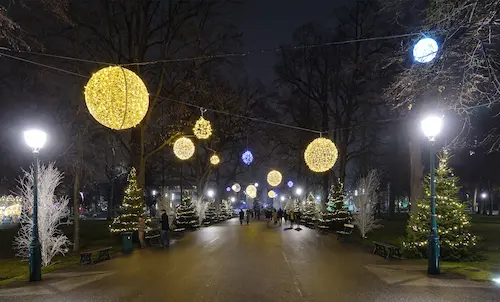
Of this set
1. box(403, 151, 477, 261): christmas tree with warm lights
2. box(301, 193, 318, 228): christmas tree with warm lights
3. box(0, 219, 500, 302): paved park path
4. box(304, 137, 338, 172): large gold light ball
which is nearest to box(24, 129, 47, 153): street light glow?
box(0, 219, 500, 302): paved park path

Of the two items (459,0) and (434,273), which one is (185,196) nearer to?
(434,273)

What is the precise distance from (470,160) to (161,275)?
49.4 m

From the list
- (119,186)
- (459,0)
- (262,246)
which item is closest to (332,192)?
(262,246)

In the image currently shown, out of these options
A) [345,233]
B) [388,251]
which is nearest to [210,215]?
[345,233]

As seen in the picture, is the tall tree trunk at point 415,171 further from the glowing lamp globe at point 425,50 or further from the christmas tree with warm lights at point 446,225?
the glowing lamp globe at point 425,50

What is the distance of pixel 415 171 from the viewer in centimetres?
2173

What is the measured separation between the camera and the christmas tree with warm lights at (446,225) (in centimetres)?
1653

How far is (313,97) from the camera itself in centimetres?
3734

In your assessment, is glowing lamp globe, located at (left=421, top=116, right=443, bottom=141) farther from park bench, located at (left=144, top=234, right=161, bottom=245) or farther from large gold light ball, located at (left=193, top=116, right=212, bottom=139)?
park bench, located at (left=144, top=234, right=161, bottom=245)

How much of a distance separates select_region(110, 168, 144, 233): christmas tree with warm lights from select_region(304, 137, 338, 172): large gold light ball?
9.46 meters

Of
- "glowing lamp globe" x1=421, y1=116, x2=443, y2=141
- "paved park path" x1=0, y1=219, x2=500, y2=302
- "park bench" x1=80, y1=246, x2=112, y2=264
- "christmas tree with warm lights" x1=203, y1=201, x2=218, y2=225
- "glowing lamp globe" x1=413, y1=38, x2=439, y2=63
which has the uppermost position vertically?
"glowing lamp globe" x1=413, y1=38, x2=439, y2=63

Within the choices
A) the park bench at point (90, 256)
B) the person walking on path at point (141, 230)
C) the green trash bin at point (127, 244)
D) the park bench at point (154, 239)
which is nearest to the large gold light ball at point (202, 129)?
the person walking on path at point (141, 230)

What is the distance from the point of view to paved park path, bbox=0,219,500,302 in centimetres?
1023

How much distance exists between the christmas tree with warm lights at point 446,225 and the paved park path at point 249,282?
1.82m
